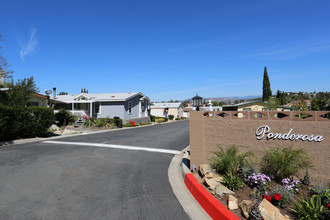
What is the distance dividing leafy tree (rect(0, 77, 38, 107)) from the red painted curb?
1276 centimetres

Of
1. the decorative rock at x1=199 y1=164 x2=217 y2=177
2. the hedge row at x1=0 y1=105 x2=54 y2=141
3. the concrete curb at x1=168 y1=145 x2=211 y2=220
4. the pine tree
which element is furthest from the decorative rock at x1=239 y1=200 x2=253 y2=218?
the pine tree

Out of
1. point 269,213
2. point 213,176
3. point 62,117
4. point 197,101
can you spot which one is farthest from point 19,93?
point 269,213

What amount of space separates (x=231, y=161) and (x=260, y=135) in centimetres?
119

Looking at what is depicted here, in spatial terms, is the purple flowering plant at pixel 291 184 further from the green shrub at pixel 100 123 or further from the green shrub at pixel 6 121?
the green shrub at pixel 100 123

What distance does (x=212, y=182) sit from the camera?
453 centimetres

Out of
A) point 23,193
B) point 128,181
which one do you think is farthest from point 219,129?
point 23,193

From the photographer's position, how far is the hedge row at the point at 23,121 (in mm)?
10543

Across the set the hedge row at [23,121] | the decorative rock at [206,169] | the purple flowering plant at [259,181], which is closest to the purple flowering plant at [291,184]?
the purple flowering plant at [259,181]

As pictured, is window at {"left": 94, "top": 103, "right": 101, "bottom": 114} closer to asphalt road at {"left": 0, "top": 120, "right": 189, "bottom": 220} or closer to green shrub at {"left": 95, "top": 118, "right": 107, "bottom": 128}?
green shrub at {"left": 95, "top": 118, "right": 107, "bottom": 128}

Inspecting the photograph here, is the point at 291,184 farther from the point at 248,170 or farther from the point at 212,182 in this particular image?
the point at 212,182

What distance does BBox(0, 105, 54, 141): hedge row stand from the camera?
1054 centimetres

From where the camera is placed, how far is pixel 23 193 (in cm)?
450

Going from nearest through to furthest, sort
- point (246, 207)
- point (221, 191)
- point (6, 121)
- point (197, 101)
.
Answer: point (246, 207)
point (221, 191)
point (197, 101)
point (6, 121)

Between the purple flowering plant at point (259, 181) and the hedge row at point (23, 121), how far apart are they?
1277 centimetres
